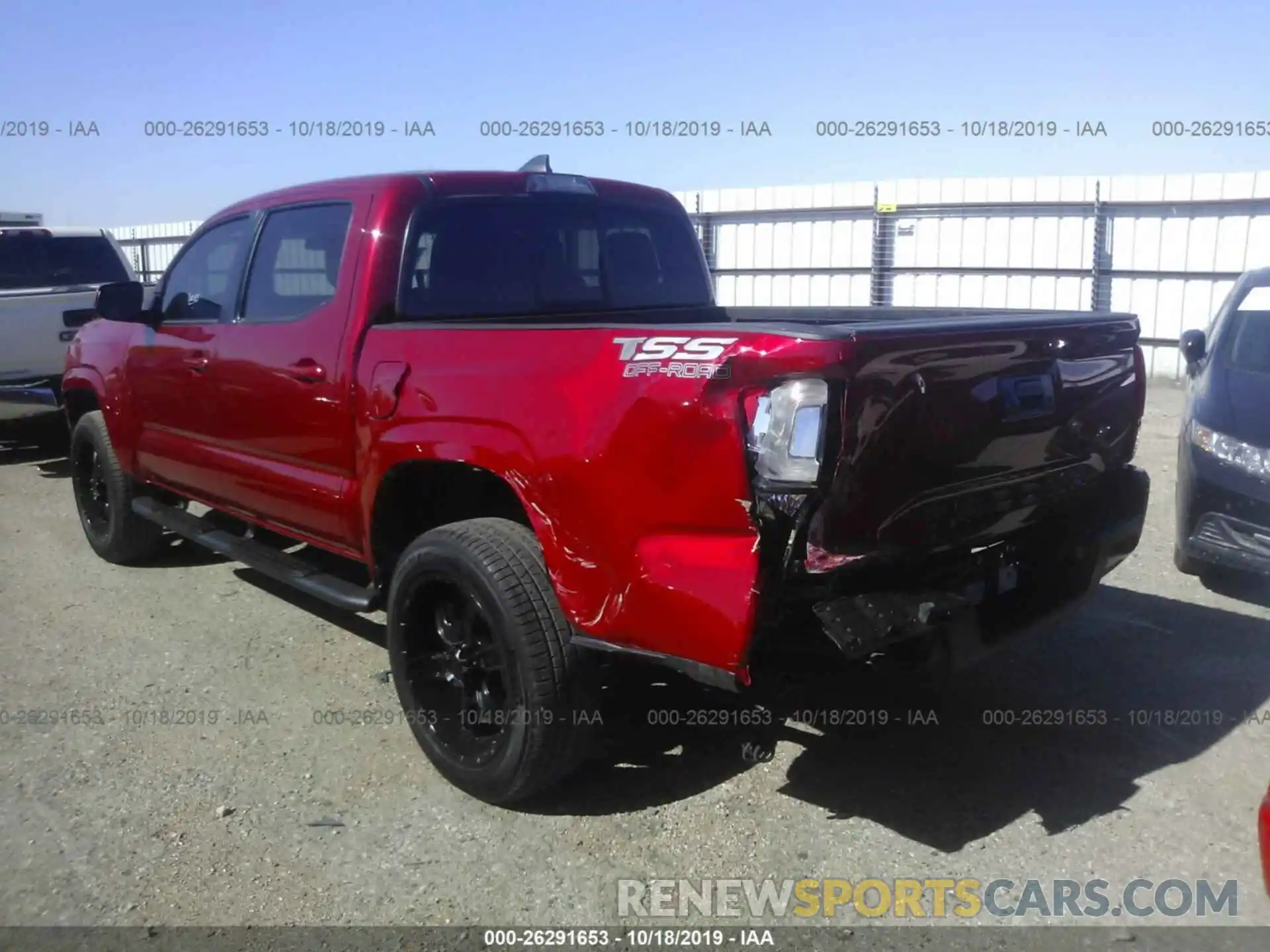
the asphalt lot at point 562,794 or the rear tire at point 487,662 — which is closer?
the asphalt lot at point 562,794

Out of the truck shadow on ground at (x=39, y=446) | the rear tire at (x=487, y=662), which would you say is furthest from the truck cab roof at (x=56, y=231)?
the rear tire at (x=487, y=662)

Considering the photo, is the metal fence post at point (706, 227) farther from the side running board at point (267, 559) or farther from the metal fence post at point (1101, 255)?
the side running board at point (267, 559)

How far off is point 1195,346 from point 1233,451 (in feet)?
3.70

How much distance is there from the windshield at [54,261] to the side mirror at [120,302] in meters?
5.04

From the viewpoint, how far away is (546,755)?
3123 mm

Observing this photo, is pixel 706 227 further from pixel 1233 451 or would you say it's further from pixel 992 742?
pixel 992 742

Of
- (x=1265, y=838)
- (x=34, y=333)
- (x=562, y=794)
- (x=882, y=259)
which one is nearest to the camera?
(x=1265, y=838)

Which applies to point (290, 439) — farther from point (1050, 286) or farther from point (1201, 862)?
point (1050, 286)

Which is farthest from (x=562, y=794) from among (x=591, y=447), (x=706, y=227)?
(x=706, y=227)

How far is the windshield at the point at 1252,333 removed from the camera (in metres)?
5.60

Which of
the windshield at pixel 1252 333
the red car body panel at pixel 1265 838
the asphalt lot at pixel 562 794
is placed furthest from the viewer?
the windshield at pixel 1252 333

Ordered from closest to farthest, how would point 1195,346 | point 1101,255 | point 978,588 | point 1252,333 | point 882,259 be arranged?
point 978,588, point 1252,333, point 1195,346, point 1101,255, point 882,259

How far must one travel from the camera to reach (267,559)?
4.49 metres

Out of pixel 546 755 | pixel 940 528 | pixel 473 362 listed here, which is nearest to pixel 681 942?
pixel 546 755
